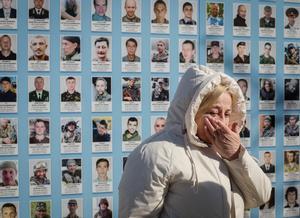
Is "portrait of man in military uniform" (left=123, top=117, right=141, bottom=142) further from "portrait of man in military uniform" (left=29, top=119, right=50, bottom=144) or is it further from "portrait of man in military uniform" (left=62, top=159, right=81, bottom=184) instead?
"portrait of man in military uniform" (left=29, top=119, right=50, bottom=144)

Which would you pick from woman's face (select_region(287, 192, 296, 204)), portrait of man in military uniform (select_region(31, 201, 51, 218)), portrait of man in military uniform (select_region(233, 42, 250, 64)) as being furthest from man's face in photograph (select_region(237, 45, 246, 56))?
portrait of man in military uniform (select_region(31, 201, 51, 218))

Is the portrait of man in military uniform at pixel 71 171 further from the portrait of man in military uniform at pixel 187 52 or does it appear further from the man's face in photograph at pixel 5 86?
the portrait of man in military uniform at pixel 187 52

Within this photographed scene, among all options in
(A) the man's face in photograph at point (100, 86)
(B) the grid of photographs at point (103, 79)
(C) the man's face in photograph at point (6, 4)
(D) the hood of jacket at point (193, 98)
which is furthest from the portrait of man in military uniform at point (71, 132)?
(D) the hood of jacket at point (193, 98)

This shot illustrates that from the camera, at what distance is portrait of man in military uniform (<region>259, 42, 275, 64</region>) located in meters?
2.54

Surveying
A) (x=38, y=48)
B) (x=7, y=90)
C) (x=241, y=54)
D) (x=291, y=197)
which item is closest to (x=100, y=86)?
(x=38, y=48)

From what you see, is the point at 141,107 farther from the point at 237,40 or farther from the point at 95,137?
the point at 237,40

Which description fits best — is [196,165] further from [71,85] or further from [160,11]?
[160,11]

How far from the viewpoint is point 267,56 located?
100 inches

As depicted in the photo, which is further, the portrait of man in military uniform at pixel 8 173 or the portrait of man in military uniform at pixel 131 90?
the portrait of man in military uniform at pixel 131 90

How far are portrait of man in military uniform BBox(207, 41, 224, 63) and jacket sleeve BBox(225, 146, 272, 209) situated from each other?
1.02 metres

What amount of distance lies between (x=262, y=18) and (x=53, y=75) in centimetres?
128

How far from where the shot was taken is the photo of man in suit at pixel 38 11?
220 cm

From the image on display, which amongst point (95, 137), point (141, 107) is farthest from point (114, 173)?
point (141, 107)

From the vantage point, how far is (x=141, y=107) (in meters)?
2.36
